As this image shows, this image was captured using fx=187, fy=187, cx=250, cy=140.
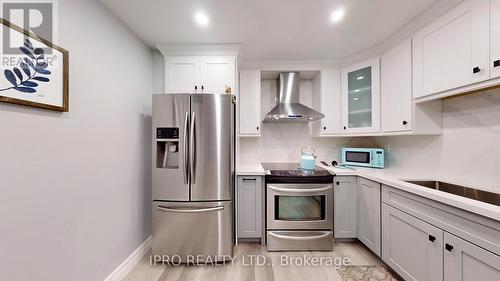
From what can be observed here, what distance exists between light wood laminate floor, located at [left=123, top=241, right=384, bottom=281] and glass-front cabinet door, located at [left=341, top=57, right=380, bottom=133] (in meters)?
1.57

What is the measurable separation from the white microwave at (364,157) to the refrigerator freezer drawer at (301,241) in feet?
3.42

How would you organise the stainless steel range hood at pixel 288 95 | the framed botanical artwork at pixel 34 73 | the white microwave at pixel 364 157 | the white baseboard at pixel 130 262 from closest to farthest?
the framed botanical artwork at pixel 34 73 < the white baseboard at pixel 130 262 < the white microwave at pixel 364 157 < the stainless steel range hood at pixel 288 95

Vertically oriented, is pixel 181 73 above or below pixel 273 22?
below

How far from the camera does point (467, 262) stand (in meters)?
1.15

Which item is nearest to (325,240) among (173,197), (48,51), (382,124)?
(382,124)

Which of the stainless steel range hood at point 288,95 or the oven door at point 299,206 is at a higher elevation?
the stainless steel range hood at point 288,95

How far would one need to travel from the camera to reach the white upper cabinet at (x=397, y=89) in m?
1.97

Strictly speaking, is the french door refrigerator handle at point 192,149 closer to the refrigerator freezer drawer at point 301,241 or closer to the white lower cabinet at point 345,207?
the refrigerator freezer drawer at point 301,241

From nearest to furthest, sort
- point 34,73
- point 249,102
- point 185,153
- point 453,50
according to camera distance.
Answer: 1. point 34,73
2. point 453,50
3. point 185,153
4. point 249,102

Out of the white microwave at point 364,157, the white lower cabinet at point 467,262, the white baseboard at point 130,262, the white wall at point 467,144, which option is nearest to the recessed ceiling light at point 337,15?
the white wall at point 467,144

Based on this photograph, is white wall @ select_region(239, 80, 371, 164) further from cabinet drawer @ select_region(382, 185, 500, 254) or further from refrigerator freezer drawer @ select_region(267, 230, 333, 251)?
cabinet drawer @ select_region(382, 185, 500, 254)

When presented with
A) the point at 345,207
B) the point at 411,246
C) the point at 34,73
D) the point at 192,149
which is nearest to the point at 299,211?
the point at 345,207

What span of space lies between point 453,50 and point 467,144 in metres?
0.84

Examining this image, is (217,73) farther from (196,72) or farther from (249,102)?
(249,102)
